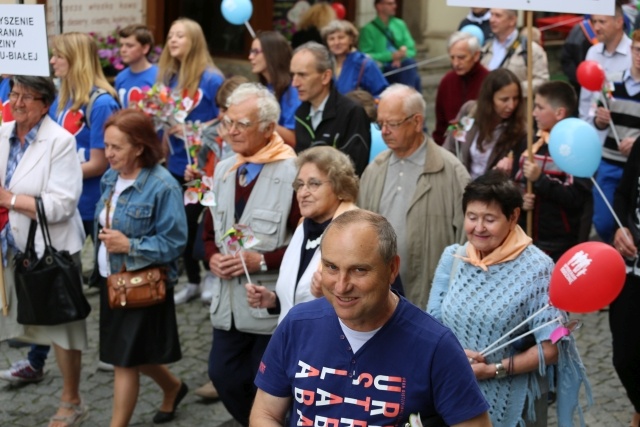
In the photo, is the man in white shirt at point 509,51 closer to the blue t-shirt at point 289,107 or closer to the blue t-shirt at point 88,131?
the blue t-shirt at point 289,107

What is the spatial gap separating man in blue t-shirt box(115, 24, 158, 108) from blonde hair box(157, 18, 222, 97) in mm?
176

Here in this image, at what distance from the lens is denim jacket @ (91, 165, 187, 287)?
20.1 ft

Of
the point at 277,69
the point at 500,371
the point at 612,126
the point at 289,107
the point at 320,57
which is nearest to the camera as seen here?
the point at 500,371

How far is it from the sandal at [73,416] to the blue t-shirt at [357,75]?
420 centimetres

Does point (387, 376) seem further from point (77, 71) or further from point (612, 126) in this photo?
point (77, 71)

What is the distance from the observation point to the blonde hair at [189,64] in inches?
341

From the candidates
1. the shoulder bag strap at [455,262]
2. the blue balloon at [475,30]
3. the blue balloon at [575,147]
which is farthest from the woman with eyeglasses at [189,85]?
the shoulder bag strap at [455,262]

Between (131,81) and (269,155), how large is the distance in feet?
10.9

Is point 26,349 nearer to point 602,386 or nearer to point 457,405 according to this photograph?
point 602,386

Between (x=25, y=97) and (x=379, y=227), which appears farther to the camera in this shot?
(x=25, y=97)

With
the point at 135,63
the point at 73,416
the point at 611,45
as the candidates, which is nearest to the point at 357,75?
the point at 135,63

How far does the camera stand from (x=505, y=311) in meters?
4.78

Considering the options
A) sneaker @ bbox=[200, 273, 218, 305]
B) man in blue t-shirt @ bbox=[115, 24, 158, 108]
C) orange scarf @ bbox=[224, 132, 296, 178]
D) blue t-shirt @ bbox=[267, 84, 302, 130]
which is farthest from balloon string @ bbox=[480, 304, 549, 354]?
man in blue t-shirt @ bbox=[115, 24, 158, 108]

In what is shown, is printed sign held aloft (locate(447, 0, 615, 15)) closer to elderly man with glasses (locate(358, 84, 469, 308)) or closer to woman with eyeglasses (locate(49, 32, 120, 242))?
elderly man with glasses (locate(358, 84, 469, 308))
